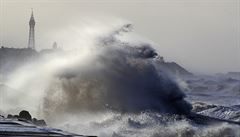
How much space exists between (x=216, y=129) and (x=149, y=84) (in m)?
10.6

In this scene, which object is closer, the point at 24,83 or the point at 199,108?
the point at 24,83

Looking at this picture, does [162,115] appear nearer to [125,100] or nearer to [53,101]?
[125,100]

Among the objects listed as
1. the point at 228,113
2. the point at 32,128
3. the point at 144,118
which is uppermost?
the point at 228,113

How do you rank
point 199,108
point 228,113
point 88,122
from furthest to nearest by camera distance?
point 199,108, point 228,113, point 88,122

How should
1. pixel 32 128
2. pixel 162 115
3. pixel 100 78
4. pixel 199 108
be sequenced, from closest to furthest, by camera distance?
1. pixel 32 128
2. pixel 162 115
3. pixel 100 78
4. pixel 199 108

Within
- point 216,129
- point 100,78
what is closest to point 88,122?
point 216,129

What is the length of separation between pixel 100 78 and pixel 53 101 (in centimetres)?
340

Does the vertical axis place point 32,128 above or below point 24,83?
below

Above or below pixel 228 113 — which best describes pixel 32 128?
below

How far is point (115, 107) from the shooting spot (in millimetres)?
36531

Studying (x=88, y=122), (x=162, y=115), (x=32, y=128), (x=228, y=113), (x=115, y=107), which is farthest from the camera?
(x=228, y=113)

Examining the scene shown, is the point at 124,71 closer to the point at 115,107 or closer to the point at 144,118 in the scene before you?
the point at 115,107

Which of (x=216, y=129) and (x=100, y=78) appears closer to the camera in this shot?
(x=216, y=129)

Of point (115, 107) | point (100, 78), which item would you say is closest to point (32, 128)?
point (115, 107)
